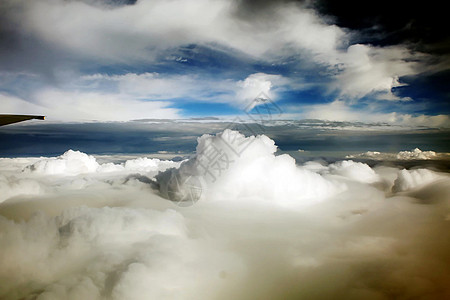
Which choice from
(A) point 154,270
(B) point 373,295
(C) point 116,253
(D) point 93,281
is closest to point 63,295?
(D) point 93,281

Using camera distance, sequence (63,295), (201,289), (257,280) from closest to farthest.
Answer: (63,295) < (201,289) < (257,280)

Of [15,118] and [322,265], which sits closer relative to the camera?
[15,118]

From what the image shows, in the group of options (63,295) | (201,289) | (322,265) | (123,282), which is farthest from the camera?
(322,265)

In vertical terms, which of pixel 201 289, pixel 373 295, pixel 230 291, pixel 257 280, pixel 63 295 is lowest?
pixel 230 291

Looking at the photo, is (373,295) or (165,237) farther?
(165,237)

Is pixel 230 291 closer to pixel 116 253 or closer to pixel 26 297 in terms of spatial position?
pixel 116 253

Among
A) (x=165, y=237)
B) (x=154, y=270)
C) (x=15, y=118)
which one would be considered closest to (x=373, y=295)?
(x=154, y=270)

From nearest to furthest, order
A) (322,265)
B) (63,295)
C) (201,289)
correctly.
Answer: (63,295)
(201,289)
(322,265)

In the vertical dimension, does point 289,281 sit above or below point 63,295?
below

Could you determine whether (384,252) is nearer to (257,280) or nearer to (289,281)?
(289,281)
